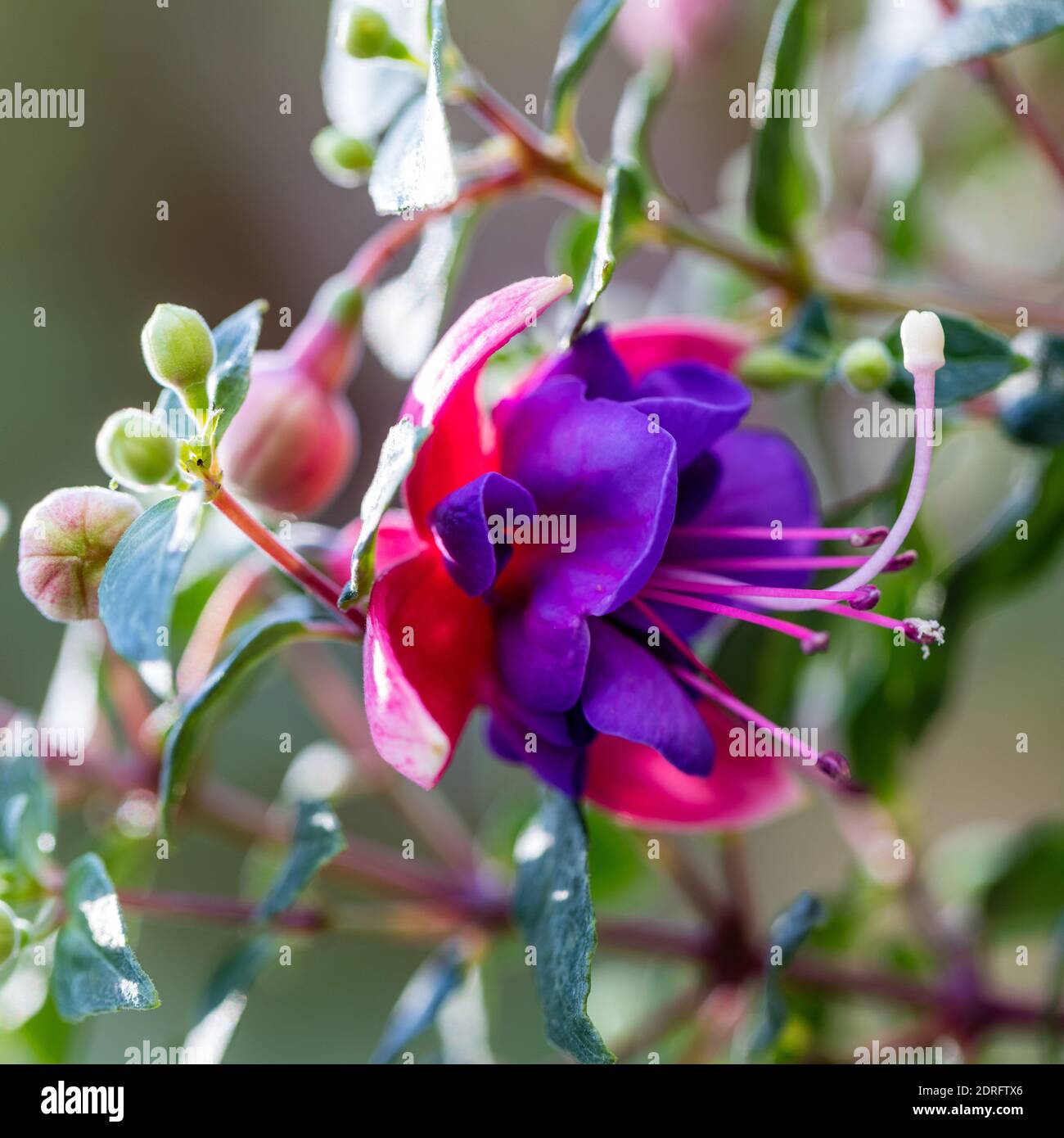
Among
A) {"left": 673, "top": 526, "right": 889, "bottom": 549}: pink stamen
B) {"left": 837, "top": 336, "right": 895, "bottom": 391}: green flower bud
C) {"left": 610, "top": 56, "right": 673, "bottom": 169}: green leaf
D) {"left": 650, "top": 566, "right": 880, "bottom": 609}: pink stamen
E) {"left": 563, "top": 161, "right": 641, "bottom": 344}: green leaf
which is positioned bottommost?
{"left": 650, "top": 566, "right": 880, "bottom": 609}: pink stamen

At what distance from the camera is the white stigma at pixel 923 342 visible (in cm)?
44

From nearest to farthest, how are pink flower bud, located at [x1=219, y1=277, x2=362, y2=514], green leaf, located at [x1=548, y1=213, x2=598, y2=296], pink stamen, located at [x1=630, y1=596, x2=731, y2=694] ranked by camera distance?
pink stamen, located at [x1=630, y1=596, x2=731, y2=694] → pink flower bud, located at [x1=219, y1=277, x2=362, y2=514] → green leaf, located at [x1=548, y1=213, x2=598, y2=296]

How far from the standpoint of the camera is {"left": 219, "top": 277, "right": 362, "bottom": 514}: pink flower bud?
581mm

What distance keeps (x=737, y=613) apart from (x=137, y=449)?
0.22 metres

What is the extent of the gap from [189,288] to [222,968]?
50.8 inches

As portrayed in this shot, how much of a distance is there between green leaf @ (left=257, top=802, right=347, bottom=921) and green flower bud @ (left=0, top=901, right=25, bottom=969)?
0.10m

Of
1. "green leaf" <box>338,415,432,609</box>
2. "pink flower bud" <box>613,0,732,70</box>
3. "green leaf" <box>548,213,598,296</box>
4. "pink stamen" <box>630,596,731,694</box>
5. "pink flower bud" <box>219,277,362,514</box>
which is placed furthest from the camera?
"pink flower bud" <box>613,0,732,70</box>

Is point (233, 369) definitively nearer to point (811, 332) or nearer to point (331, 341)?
point (331, 341)

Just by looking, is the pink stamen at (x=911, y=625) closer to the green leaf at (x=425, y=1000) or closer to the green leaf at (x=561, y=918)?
the green leaf at (x=561, y=918)

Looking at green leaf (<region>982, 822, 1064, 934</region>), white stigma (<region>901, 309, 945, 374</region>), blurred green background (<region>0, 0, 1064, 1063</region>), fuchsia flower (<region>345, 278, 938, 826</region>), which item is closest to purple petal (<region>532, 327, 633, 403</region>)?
fuchsia flower (<region>345, 278, 938, 826</region>)

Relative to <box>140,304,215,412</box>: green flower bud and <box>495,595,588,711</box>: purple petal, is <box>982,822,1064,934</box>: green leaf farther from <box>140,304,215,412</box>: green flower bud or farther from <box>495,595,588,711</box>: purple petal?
<box>140,304,215,412</box>: green flower bud

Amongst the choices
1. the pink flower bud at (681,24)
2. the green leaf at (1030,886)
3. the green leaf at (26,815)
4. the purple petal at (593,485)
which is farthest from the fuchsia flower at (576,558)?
the pink flower bud at (681,24)

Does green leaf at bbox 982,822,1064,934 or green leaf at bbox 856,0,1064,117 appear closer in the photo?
green leaf at bbox 856,0,1064,117

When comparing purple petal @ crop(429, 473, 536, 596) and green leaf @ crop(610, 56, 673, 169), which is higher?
green leaf @ crop(610, 56, 673, 169)
